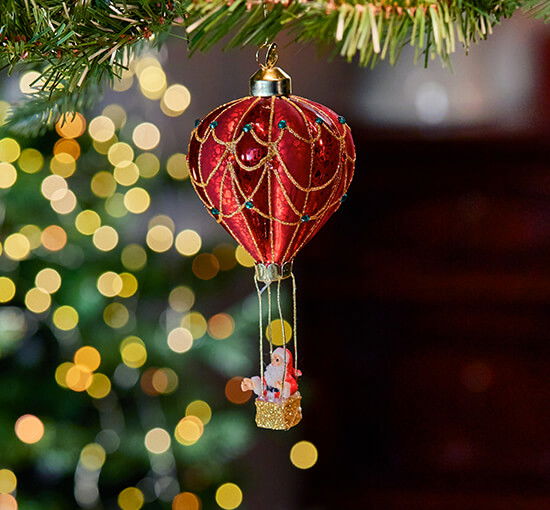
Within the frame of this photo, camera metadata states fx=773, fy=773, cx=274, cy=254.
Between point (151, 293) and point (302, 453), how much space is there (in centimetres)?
68

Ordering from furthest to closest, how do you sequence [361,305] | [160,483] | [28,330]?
[361,305] → [160,483] → [28,330]

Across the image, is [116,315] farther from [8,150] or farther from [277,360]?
[277,360]

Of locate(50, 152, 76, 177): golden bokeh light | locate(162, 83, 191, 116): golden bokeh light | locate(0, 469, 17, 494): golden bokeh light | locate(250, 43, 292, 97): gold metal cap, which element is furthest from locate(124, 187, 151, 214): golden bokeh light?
locate(250, 43, 292, 97): gold metal cap

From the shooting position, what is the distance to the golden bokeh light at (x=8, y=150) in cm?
128

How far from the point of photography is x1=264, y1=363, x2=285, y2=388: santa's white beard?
26.7 inches

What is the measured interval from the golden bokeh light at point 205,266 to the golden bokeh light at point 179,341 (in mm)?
116

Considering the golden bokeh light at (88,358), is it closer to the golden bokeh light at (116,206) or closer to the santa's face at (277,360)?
the golden bokeh light at (116,206)

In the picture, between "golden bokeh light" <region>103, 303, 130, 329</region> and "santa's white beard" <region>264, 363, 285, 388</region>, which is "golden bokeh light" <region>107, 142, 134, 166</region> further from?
"santa's white beard" <region>264, 363, 285, 388</region>

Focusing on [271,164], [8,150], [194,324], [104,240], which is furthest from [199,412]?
[271,164]

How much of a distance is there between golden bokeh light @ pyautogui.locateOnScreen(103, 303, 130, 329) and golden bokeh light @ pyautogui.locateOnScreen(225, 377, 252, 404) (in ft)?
1.52

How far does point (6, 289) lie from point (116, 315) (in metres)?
0.19

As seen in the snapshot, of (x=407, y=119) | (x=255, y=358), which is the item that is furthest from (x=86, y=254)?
(x=407, y=119)

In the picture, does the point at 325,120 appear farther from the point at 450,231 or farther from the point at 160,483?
the point at 450,231

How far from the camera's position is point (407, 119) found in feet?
5.46
